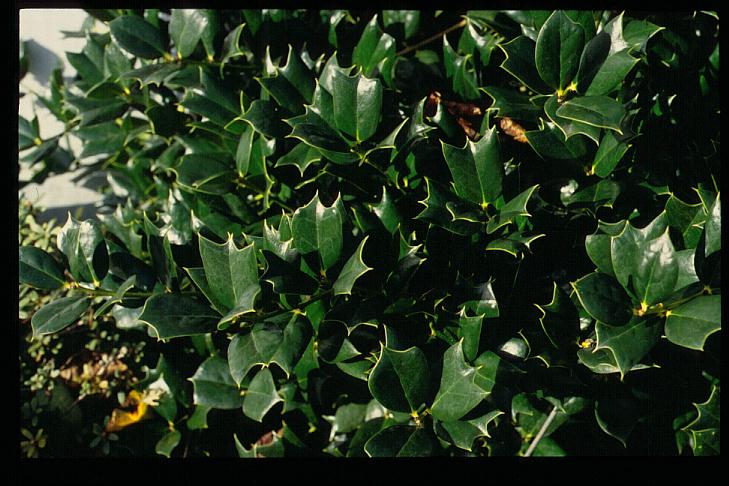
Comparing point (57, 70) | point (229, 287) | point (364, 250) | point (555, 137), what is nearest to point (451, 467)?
point (364, 250)

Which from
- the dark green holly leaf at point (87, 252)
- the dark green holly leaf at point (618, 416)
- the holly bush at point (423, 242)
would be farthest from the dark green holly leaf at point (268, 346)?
the dark green holly leaf at point (618, 416)

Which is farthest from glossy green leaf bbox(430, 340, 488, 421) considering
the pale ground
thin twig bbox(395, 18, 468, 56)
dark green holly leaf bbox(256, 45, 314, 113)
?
the pale ground

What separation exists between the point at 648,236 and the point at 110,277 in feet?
3.37

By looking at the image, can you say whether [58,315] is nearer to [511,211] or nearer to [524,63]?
[511,211]

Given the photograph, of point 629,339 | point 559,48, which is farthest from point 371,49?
point 629,339

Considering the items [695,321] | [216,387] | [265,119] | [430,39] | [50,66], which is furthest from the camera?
[50,66]

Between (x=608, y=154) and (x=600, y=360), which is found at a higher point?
A: (x=608, y=154)

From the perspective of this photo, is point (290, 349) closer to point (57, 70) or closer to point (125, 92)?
point (125, 92)

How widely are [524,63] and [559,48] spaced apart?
7 cm

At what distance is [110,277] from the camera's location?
4.07 ft

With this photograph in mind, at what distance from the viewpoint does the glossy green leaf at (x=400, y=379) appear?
992 millimetres

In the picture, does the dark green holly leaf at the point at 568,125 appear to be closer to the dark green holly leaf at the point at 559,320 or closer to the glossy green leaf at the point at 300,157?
the dark green holly leaf at the point at 559,320

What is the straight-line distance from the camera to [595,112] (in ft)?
3.34

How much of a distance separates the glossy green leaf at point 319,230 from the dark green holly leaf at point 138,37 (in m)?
0.71
